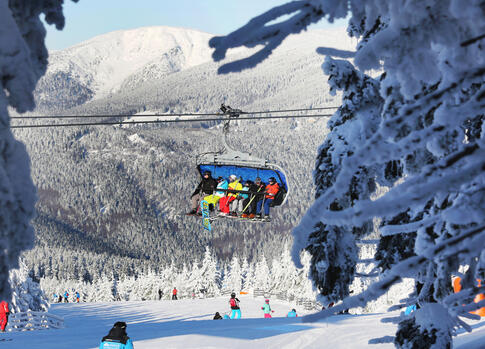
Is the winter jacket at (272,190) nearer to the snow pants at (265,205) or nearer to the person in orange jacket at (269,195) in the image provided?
the person in orange jacket at (269,195)

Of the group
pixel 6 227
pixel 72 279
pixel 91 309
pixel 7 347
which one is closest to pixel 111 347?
pixel 7 347

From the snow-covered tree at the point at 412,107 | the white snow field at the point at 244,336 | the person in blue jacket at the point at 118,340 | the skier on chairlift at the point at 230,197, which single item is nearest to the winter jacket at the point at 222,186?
the skier on chairlift at the point at 230,197

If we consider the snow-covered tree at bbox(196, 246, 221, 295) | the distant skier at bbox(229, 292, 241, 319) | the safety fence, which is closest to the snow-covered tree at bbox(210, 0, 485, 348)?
the distant skier at bbox(229, 292, 241, 319)

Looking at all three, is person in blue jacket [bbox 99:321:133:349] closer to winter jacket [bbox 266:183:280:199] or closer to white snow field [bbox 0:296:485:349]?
white snow field [bbox 0:296:485:349]

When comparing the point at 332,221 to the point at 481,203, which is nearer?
the point at 332,221

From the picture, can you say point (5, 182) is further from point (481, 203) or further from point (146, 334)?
point (146, 334)

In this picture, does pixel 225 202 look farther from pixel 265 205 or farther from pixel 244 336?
pixel 244 336
